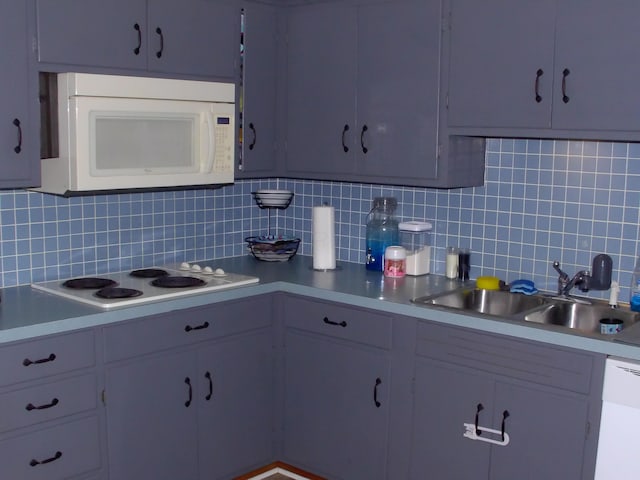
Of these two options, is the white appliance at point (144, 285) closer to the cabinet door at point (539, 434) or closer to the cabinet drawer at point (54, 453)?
the cabinet drawer at point (54, 453)

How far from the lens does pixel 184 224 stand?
155 inches

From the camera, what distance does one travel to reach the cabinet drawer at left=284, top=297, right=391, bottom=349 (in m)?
3.27

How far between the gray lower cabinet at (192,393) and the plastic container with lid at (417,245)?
675 mm

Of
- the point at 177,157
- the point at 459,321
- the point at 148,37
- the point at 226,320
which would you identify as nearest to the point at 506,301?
the point at 459,321

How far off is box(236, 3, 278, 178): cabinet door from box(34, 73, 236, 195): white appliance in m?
0.14

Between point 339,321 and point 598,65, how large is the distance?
1.38 meters

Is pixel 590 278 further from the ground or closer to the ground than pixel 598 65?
closer to the ground

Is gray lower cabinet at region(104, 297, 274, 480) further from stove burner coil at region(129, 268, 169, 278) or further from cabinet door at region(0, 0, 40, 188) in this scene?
cabinet door at region(0, 0, 40, 188)

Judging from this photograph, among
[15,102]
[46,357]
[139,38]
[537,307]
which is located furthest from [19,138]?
[537,307]

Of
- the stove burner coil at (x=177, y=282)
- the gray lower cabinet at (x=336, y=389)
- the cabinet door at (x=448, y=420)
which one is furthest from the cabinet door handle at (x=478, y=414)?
the stove burner coil at (x=177, y=282)

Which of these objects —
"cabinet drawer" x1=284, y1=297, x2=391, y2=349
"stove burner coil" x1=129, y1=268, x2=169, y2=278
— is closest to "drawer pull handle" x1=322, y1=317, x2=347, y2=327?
"cabinet drawer" x1=284, y1=297, x2=391, y2=349

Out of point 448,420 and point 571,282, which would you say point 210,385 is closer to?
point 448,420

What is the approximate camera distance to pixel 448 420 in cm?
312

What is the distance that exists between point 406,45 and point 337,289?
3.39 ft
